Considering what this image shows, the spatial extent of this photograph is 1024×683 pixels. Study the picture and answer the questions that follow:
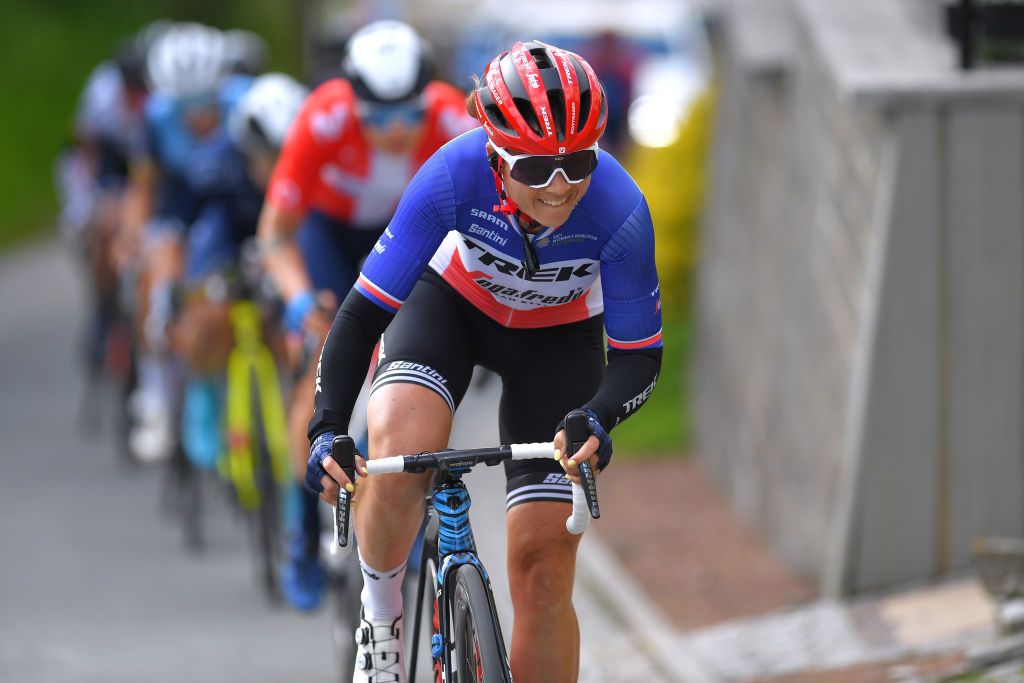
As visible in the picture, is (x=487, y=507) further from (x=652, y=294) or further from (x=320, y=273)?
(x=652, y=294)

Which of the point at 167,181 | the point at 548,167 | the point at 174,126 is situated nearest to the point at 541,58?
the point at 548,167

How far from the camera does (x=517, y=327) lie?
4.49m

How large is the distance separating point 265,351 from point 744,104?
3.85 meters

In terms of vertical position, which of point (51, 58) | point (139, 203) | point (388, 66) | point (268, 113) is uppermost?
point (51, 58)

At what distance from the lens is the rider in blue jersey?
13.0 ft

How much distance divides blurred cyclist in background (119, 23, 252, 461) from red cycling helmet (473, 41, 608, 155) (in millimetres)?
4730

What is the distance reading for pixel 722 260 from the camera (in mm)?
10812

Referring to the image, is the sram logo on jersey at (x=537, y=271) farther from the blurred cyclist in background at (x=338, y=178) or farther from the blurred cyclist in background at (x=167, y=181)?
the blurred cyclist in background at (x=167, y=181)

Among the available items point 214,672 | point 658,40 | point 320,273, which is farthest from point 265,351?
point 658,40

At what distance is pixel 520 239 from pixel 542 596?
93cm

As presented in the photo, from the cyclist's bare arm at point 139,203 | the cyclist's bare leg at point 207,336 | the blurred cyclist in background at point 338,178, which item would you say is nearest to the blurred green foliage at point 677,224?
the cyclist's bare arm at point 139,203

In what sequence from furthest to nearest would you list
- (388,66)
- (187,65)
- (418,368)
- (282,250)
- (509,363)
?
(187,65), (282,250), (388,66), (509,363), (418,368)

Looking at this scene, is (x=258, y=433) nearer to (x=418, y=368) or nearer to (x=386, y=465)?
(x=418, y=368)

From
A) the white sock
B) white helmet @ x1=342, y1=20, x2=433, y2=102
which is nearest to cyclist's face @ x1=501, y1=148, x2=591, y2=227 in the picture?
the white sock
